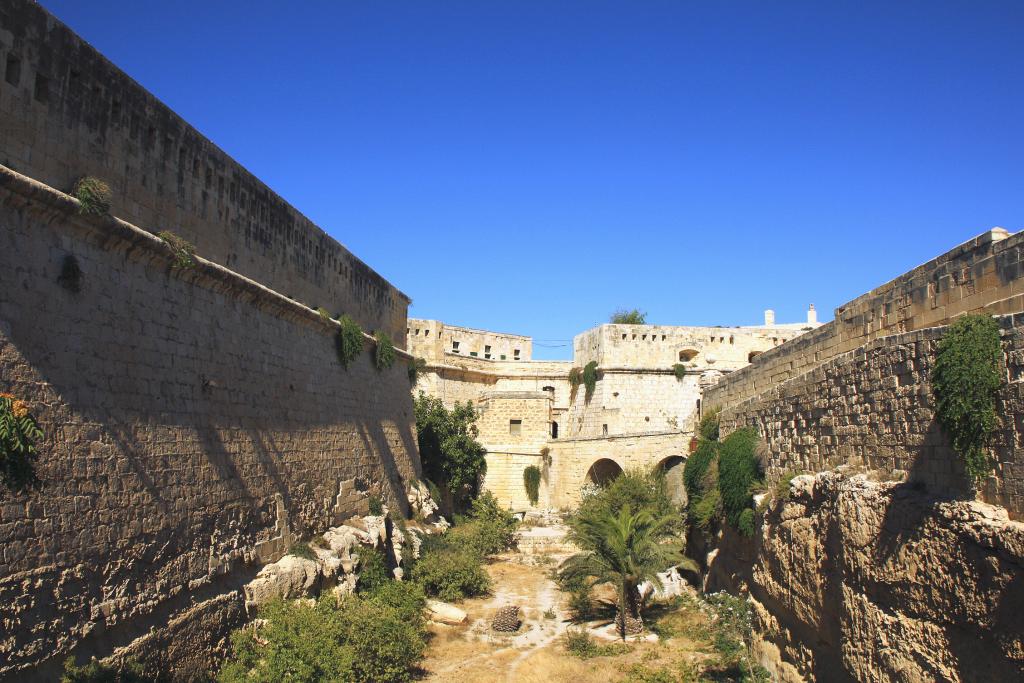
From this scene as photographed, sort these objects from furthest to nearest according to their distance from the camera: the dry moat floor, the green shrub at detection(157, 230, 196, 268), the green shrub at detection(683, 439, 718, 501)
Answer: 1. the green shrub at detection(683, 439, 718, 501)
2. the dry moat floor
3. the green shrub at detection(157, 230, 196, 268)

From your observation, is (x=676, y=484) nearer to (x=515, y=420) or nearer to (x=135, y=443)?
(x=515, y=420)

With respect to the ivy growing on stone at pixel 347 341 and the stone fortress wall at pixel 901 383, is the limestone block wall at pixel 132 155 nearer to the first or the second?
the ivy growing on stone at pixel 347 341

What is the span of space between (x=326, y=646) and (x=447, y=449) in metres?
12.5

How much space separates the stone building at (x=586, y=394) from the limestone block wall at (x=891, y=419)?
42.0ft

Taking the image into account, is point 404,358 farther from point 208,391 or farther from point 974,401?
point 974,401


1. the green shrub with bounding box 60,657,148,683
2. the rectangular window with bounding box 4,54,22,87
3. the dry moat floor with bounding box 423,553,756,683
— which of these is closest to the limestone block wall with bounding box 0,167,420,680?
the green shrub with bounding box 60,657,148,683

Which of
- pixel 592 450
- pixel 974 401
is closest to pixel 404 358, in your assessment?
pixel 592 450

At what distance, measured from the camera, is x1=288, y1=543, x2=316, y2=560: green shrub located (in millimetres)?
10320

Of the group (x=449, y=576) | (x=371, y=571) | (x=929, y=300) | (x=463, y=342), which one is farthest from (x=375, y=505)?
(x=463, y=342)

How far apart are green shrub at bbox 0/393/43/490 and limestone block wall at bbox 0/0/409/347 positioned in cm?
306

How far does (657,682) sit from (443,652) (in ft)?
10.8

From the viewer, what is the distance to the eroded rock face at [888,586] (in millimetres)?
4988

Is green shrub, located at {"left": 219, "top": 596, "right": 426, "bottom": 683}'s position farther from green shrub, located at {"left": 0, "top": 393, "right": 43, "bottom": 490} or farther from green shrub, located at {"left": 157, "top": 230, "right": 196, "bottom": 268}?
green shrub, located at {"left": 0, "top": 393, "right": 43, "bottom": 490}

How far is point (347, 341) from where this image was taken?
46.0ft
